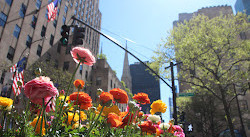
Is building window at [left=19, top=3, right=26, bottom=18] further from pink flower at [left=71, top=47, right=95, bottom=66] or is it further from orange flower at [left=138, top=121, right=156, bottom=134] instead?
orange flower at [left=138, top=121, right=156, bottom=134]

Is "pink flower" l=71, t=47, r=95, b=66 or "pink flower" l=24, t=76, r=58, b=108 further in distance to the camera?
"pink flower" l=71, t=47, r=95, b=66

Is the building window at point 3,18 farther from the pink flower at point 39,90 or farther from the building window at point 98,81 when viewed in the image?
the pink flower at point 39,90

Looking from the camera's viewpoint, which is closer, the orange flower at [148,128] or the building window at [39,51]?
the orange flower at [148,128]

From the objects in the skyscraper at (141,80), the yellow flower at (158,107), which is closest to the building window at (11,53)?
the yellow flower at (158,107)

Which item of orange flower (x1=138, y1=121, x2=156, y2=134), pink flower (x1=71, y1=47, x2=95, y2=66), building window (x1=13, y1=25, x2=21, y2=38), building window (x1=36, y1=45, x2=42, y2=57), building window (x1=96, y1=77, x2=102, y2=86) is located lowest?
orange flower (x1=138, y1=121, x2=156, y2=134)

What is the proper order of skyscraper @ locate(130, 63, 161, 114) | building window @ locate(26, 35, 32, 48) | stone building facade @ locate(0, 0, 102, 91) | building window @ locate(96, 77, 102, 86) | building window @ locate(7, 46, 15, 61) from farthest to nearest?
skyscraper @ locate(130, 63, 161, 114), building window @ locate(96, 77, 102, 86), building window @ locate(26, 35, 32, 48), building window @ locate(7, 46, 15, 61), stone building facade @ locate(0, 0, 102, 91)

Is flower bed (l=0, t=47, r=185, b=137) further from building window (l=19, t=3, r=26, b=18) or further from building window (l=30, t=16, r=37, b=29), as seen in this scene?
building window (l=30, t=16, r=37, b=29)

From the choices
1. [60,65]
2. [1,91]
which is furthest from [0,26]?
[60,65]

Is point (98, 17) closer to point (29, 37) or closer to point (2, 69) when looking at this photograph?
point (29, 37)

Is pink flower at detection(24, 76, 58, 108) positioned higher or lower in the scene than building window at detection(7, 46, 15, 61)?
lower

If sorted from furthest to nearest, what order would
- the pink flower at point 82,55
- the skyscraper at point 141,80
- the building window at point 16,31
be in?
the skyscraper at point 141,80, the building window at point 16,31, the pink flower at point 82,55

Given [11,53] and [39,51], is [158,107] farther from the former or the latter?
[39,51]

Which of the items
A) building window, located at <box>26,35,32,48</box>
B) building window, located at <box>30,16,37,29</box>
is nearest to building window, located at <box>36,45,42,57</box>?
building window, located at <box>26,35,32,48</box>

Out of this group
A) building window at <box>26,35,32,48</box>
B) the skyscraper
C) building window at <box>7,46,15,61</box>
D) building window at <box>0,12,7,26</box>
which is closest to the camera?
building window at <box>0,12,7,26</box>
